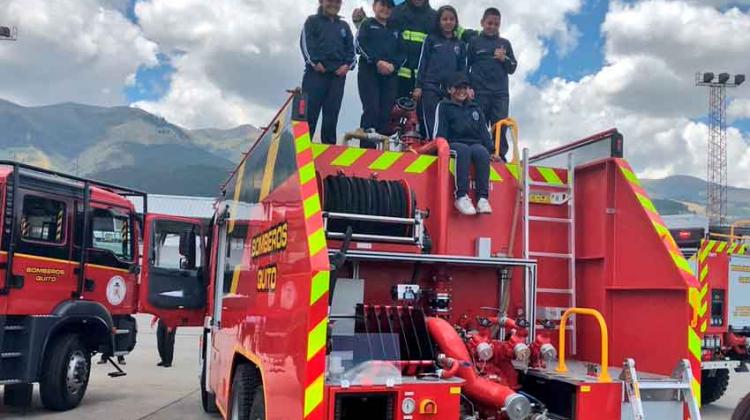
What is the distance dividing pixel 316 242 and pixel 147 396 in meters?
7.69

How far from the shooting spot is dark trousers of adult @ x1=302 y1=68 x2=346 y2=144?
7012mm

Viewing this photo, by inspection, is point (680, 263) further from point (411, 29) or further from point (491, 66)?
point (411, 29)

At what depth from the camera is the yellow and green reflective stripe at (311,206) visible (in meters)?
3.71

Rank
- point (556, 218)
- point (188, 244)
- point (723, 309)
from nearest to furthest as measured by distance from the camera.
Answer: point (556, 218) → point (188, 244) → point (723, 309)

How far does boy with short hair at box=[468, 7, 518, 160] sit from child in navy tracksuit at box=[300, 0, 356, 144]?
4.76 feet

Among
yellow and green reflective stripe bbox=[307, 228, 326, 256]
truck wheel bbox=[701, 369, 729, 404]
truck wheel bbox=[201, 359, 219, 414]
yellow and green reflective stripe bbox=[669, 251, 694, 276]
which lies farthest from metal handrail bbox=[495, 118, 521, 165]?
truck wheel bbox=[701, 369, 729, 404]

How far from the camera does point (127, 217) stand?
1015 cm

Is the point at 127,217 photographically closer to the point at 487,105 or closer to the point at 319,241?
the point at 487,105

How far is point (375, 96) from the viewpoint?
7.75 m

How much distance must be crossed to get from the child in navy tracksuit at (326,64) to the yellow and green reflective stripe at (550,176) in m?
2.28

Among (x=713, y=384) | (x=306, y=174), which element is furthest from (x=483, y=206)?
(x=713, y=384)

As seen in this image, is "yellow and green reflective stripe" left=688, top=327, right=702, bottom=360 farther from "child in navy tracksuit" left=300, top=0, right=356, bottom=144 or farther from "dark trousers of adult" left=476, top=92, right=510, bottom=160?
"child in navy tracksuit" left=300, top=0, right=356, bottom=144

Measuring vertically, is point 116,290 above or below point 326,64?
below

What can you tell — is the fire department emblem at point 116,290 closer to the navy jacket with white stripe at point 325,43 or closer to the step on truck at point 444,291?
the step on truck at point 444,291
